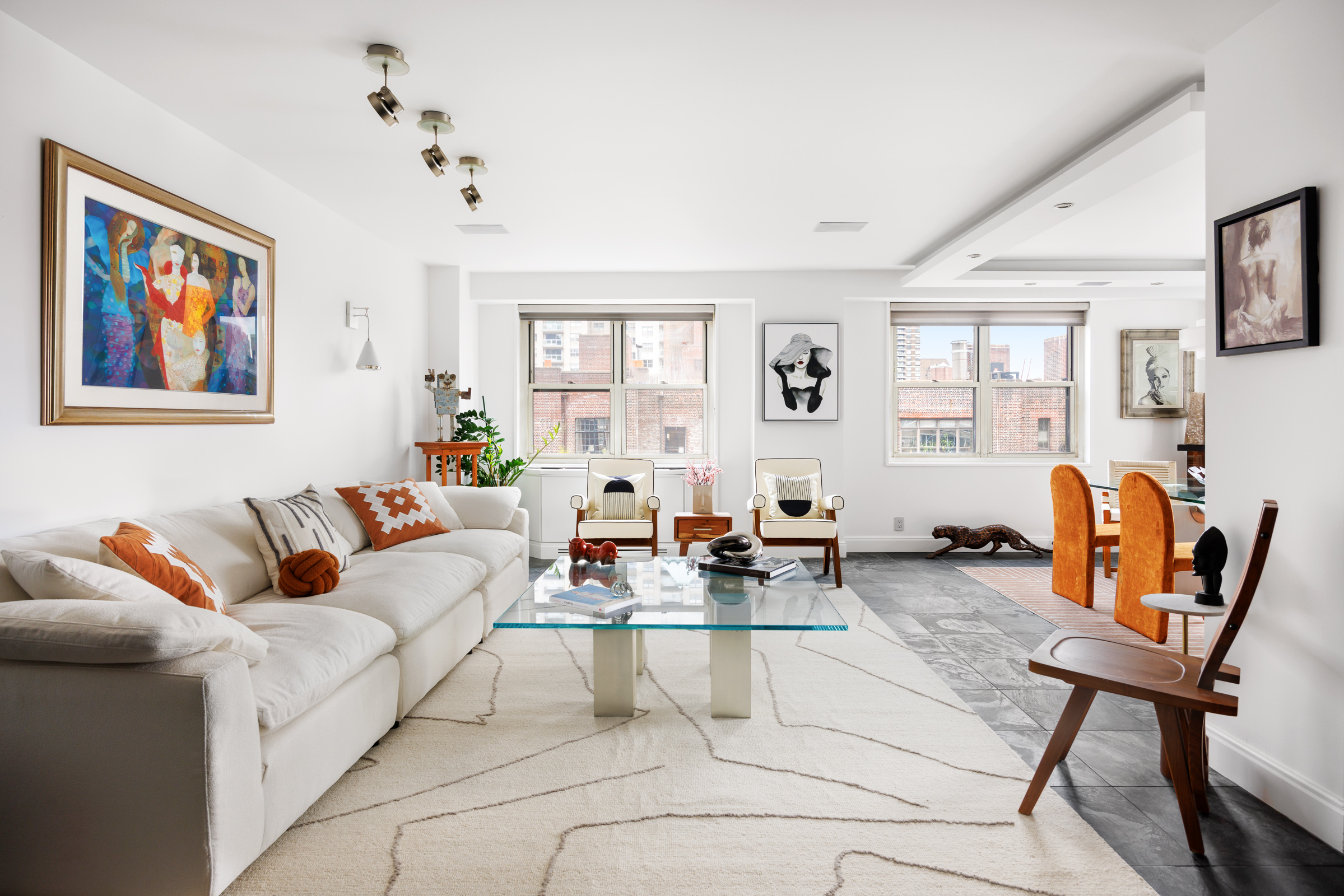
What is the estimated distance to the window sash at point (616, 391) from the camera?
20.9 ft

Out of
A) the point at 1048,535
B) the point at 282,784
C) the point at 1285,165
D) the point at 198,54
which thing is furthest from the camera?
the point at 1048,535

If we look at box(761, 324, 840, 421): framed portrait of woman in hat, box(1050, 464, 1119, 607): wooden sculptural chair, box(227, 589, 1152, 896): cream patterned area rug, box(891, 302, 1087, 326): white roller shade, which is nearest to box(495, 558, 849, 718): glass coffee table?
box(227, 589, 1152, 896): cream patterned area rug

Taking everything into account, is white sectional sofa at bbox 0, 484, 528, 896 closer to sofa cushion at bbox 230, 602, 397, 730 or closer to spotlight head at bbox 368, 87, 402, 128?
sofa cushion at bbox 230, 602, 397, 730

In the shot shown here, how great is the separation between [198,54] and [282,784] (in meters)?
2.35

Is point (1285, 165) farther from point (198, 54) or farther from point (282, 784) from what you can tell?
point (198, 54)

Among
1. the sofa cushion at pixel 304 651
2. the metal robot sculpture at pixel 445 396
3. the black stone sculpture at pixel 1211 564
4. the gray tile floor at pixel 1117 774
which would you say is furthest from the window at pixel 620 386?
the black stone sculpture at pixel 1211 564

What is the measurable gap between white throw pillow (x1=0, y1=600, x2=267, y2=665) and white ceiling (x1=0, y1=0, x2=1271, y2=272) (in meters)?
1.74

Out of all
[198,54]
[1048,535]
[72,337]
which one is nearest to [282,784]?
[72,337]

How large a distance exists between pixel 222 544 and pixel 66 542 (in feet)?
1.94

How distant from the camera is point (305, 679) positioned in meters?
1.93

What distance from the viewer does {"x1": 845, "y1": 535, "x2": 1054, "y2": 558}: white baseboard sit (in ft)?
20.1

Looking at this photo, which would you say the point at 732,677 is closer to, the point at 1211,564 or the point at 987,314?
the point at 1211,564

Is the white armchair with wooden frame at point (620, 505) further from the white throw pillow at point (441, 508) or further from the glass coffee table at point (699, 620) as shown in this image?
the glass coffee table at point (699, 620)

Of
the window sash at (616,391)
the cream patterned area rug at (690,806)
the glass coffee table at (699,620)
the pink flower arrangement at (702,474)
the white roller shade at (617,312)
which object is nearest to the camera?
the cream patterned area rug at (690,806)
